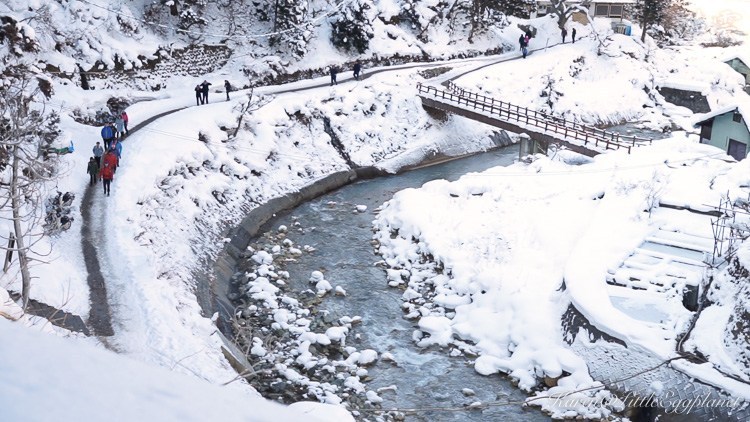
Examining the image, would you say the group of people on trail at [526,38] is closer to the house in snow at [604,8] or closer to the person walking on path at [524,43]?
the person walking on path at [524,43]

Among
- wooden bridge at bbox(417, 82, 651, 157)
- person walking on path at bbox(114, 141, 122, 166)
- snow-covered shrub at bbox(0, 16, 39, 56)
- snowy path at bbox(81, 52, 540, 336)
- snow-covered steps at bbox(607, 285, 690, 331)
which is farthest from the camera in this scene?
wooden bridge at bbox(417, 82, 651, 157)

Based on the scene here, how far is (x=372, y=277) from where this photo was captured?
2339cm

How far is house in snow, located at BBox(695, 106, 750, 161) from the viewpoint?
2853 cm

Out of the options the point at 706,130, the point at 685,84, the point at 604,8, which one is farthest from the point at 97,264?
the point at 604,8

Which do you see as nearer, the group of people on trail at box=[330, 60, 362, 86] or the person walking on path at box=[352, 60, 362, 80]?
the group of people on trail at box=[330, 60, 362, 86]

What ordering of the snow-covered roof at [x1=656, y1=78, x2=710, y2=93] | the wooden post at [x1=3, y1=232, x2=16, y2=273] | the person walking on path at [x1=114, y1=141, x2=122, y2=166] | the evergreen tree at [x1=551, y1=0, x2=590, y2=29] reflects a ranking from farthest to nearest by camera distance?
the evergreen tree at [x1=551, y1=0, x2=590, y2=29]
the snow-covered roof at [x1=656, y1=78, x2=710, y2=93]
the person walking on path at [x1=114, y1=141, x2=122, y2=166]
the wooden post at [x1=3, y1=232, x2=16, y2=273]

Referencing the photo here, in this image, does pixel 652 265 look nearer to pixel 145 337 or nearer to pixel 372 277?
pixel 372 277

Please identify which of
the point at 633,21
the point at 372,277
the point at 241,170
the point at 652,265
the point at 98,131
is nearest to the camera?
the point at 652,265

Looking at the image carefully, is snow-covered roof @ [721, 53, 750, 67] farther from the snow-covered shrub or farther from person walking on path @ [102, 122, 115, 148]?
the snow-covered shrub

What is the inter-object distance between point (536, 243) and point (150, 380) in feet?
67.9

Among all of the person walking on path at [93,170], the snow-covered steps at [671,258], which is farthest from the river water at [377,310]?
the person walking on path at [93,170]

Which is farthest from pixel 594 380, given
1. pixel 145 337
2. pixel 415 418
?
pixel 145 337

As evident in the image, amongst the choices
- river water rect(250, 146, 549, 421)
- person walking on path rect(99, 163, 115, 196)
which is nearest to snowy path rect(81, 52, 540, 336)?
person walking on path rect(99, 163, 115, 196)

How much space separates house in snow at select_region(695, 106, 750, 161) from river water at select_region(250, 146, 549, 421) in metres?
12.6
